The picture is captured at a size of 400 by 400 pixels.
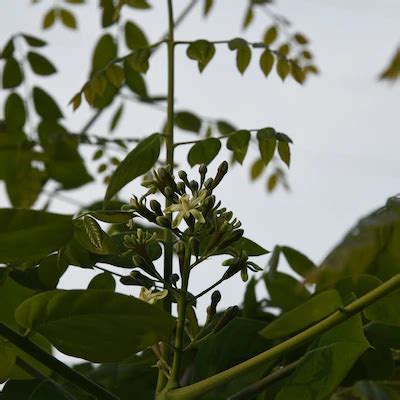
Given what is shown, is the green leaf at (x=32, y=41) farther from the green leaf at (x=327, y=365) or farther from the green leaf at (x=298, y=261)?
the green leaf at (x=327, y=365)

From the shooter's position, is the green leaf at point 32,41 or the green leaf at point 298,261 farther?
the green leaf at point 32,41

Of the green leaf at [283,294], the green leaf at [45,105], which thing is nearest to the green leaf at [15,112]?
the green leaf at [45,105]

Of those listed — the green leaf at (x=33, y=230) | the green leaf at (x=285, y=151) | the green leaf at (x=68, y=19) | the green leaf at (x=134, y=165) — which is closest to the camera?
the green leaf at (x=33, y=230)

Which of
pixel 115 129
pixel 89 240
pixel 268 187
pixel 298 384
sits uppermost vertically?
pixel 115 129

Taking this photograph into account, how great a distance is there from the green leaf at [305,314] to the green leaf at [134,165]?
19 cm

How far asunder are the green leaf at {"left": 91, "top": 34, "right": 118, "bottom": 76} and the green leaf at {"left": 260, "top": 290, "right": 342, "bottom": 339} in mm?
843

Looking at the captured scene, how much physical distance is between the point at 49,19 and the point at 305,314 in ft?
4.14

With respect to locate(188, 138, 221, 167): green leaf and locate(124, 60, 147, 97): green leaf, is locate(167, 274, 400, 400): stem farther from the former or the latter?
locate(124, 60, 147, 97): green leaf

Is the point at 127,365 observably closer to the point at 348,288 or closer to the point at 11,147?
the point at 348,288

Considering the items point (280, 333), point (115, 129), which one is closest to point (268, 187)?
point (115, 129)

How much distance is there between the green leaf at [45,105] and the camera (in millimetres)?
1348

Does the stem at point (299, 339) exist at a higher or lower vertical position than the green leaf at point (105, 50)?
lower

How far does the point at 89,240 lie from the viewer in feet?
1.96

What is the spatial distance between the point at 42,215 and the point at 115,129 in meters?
1.09
